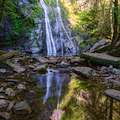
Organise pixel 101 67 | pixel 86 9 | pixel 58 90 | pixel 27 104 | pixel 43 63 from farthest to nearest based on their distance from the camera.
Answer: pixel 86 9 → pixel 43 63 → pixel 101 67 → pixel 58 90 → pixel 27 104

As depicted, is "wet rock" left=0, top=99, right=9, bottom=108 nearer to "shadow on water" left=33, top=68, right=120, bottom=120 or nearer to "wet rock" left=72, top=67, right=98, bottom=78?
"shadow on water" left=33, top=68, right=120, bottom=120

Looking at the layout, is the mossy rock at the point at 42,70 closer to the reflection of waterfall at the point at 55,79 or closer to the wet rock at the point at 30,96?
the reflection of waterfall at the point at 55,79

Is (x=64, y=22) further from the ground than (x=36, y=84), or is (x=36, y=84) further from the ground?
(x=64, y=22)

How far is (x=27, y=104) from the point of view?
719cm

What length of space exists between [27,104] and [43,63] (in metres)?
6.19

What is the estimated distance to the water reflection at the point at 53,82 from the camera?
852cm

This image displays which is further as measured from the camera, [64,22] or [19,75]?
[64,22]

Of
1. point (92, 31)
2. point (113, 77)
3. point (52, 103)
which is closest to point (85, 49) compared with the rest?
point (92, 31)

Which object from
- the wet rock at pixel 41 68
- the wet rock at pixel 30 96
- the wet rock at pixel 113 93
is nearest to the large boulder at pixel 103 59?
the wet rock at pixel 41 68

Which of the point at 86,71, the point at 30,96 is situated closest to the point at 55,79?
the point at 86,71

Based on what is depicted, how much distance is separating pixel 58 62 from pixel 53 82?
3.57 metres

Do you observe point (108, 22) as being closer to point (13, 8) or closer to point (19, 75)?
point (13, 8)

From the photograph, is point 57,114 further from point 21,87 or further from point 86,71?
point 86,71

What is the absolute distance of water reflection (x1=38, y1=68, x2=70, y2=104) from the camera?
8.52 metres
